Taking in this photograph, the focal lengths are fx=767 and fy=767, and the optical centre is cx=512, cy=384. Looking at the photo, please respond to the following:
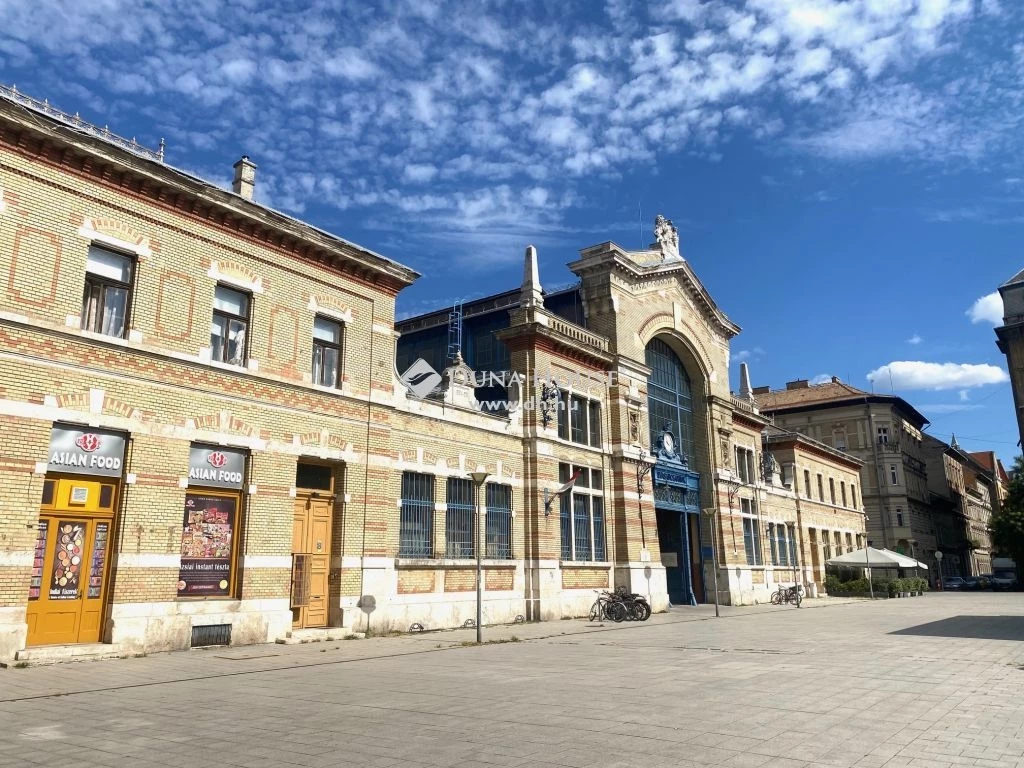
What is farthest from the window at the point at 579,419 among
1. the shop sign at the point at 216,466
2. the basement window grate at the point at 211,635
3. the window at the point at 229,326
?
the basement window grate at the point at 211,635

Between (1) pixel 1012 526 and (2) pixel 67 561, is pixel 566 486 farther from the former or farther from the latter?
(1) pixel 1012 526

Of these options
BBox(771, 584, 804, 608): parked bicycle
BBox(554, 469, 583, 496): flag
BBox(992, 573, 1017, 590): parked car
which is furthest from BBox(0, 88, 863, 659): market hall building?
BBox(992, 573, 1017, 590): parked car

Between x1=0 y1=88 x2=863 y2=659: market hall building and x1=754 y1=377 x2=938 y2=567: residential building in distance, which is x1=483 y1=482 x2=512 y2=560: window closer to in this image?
x1=0 y1=88 x2=863 y2=659: market hall building

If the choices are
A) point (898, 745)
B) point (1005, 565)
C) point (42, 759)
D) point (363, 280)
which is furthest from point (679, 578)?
point (1005, 565)

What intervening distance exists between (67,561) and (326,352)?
7.84 metres

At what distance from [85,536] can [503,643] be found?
9.31 m

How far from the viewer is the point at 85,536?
14750mm

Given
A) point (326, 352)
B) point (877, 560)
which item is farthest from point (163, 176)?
point (877, 560)

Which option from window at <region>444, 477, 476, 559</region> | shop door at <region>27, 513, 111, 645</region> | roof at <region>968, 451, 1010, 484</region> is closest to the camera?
shop door at <region>27, 513, 111, 645</region>

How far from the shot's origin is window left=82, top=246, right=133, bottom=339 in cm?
1529

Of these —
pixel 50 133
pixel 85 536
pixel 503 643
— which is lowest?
pixel 503 643

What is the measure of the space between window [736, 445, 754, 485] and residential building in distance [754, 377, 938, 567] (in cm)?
2762

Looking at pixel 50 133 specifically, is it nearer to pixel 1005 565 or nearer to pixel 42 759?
pixel 42 759

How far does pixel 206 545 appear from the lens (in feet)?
54.5
